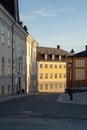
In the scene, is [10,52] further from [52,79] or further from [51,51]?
[51,51]

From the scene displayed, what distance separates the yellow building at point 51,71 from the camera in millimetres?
122312

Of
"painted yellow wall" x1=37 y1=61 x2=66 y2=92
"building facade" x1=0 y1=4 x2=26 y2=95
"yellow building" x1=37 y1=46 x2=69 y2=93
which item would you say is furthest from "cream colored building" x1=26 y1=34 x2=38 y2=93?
"yellow building" x1=37 y1=46 x2=69 y2=93

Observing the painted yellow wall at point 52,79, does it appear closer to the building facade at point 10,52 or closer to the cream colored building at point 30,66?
the cream colored building at point 30,66

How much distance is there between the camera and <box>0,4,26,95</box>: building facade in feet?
165

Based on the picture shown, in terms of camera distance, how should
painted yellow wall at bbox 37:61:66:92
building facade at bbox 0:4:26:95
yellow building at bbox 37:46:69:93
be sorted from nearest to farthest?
building facade at bbox 0:4:26:95, painted yellow wall at bbox 37:61:66:92, yellow building at bbox 37:46:69:93

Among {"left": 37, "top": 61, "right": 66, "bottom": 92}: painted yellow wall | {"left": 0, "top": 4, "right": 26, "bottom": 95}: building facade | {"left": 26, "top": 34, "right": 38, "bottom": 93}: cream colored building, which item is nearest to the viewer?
{"left": 0, "top": 4, "right": 26, "bottom": 95}: building facade

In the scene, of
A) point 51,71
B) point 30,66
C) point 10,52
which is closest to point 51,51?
point 51,71

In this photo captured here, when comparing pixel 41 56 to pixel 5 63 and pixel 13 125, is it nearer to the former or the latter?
pixel 5 63

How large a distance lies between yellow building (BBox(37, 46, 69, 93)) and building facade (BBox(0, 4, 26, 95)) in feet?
170

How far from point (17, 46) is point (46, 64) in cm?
6173

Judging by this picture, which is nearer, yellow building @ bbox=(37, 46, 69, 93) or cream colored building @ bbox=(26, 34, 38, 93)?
cream colored building @ bbox=(26, 34, 38, 93)

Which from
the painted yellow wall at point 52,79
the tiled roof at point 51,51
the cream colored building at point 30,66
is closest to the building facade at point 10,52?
the cream colored building at point 30,66

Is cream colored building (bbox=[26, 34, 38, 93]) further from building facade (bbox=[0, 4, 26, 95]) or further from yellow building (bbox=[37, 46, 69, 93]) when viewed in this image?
yellow building (bbox=[37, 46, 69, 93])

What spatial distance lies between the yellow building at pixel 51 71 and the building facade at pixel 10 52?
5182 centimetres
